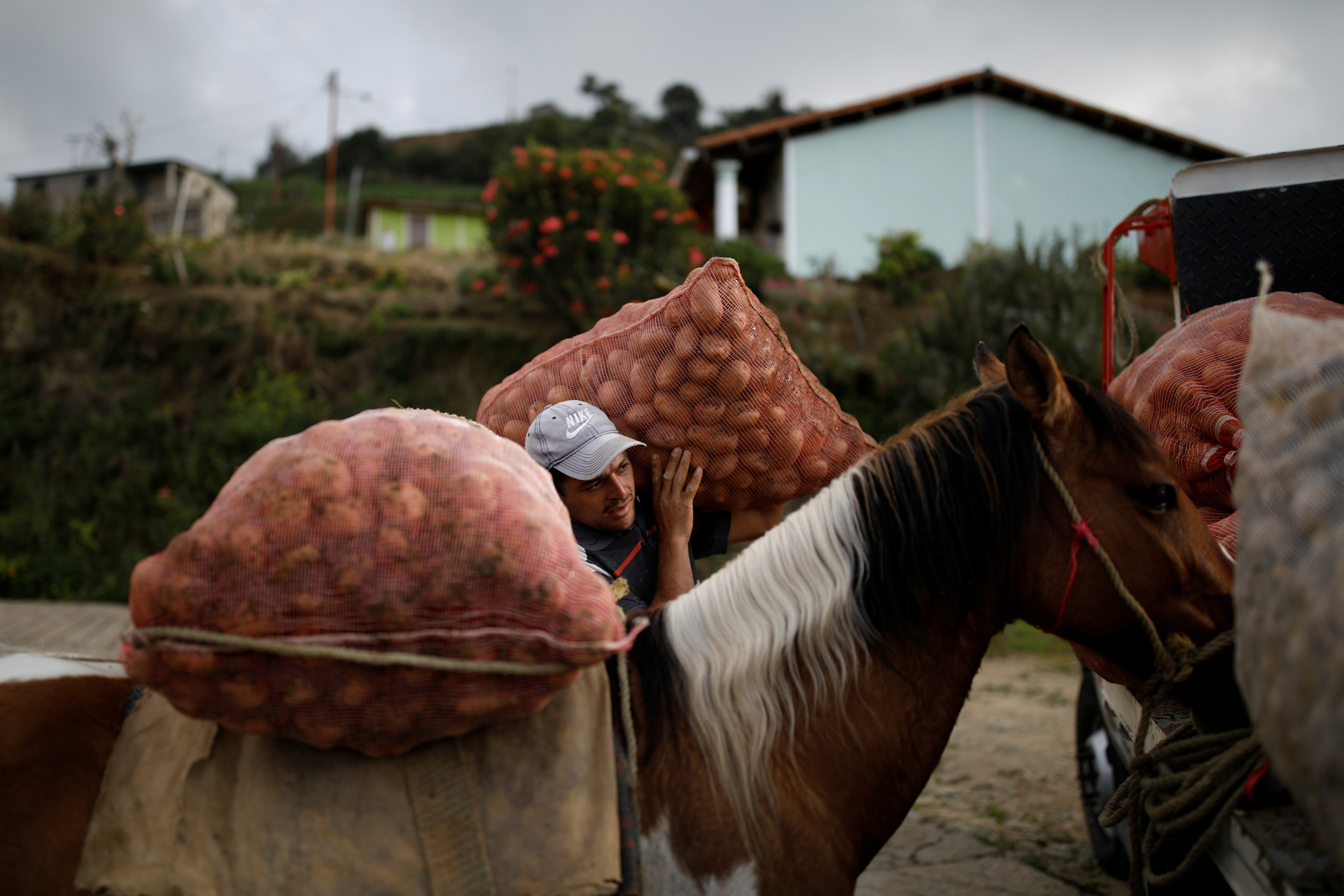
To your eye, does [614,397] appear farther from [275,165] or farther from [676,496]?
[275,165]

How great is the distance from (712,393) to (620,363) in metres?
0.32

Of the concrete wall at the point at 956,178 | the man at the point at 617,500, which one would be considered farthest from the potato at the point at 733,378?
the concrete wall at the point at 956,178

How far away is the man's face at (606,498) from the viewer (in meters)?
2.27

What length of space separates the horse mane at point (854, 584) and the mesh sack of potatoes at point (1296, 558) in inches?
19.1

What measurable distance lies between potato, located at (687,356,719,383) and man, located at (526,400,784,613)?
0.23 m

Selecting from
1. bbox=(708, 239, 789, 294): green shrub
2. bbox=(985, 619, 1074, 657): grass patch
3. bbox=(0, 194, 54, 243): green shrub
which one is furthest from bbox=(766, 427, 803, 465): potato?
bbox=(0, 194, 54, 243): green shrub

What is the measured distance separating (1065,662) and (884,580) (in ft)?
20.9

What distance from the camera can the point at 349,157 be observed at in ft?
167

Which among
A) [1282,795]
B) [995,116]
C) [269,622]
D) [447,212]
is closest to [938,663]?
[1282,795]

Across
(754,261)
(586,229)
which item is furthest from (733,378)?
(754,261)

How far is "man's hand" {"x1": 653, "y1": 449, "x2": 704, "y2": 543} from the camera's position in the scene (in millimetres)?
2371

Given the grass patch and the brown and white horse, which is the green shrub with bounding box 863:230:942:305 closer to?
the grass patch

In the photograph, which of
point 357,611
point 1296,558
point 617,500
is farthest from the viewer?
point 617,500

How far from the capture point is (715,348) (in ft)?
7.50
